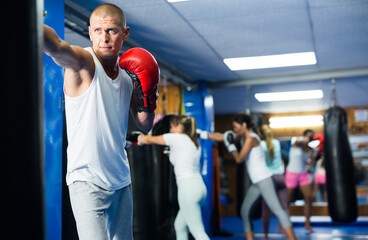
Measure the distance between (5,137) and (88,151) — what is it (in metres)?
0.86

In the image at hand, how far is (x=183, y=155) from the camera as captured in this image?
352cm

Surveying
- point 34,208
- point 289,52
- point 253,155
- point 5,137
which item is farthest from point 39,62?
point 289,52

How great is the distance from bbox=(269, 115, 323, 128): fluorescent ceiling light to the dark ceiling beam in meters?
3.37

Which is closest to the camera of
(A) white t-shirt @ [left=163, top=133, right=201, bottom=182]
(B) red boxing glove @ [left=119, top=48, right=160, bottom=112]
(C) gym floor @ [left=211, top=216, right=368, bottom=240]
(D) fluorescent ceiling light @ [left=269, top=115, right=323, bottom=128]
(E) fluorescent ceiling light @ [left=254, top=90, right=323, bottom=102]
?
(B) red boxing glove @ [left=119, top=48, right=160, bottom=112]

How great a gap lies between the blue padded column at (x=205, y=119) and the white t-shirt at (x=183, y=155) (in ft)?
7.06

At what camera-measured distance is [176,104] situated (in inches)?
247

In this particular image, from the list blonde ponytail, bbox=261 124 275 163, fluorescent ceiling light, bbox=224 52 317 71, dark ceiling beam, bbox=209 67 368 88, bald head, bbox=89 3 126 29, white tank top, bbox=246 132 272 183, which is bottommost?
white tank top, bbox=246 132 272 183

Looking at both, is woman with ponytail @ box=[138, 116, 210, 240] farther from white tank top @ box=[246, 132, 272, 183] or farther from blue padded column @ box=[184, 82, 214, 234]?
blue padded column @ box=[184, 82, 214, 234]

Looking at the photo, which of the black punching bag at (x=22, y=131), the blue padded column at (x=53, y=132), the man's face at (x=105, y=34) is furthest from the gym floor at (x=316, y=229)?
the black punching bag at (x=22, y=131)

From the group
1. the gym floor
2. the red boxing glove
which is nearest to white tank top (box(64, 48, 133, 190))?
the red boxing glove

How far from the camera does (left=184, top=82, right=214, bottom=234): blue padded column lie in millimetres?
5747

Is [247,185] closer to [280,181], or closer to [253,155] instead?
[280,181]

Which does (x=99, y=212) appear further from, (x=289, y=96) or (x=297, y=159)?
(x=289, y=96)

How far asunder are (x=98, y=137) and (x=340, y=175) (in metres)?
4.14
